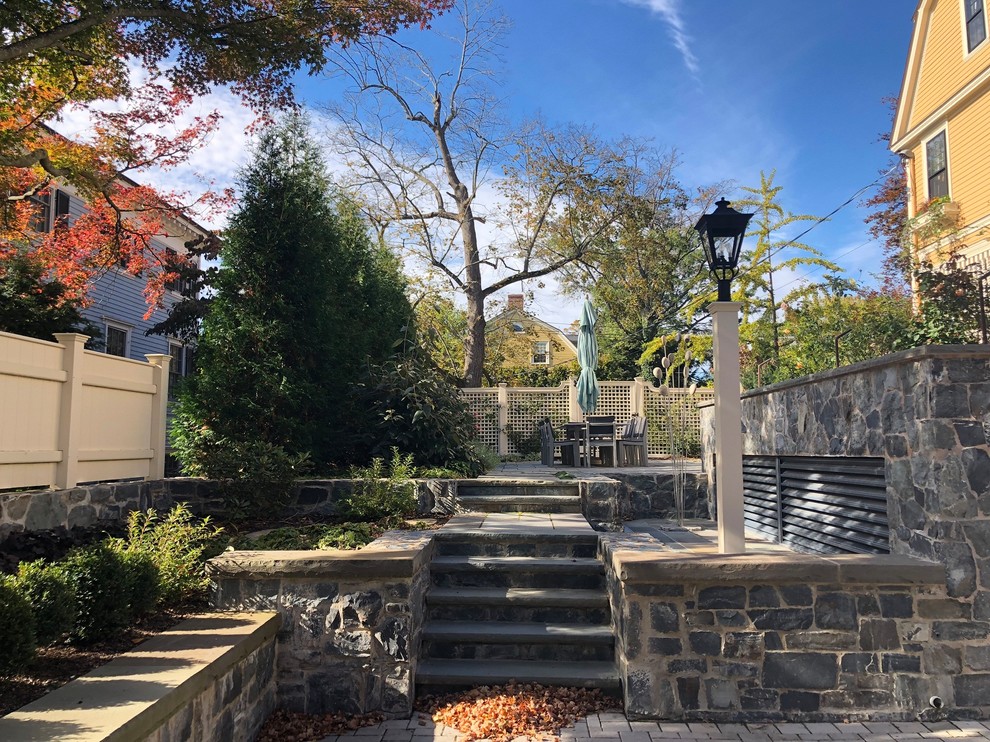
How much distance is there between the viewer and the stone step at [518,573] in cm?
461

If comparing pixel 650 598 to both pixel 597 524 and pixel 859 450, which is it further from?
pixel 597 524

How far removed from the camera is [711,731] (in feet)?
11.4

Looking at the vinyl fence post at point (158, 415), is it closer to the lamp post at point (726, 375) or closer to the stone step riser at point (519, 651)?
the stone step riser at point (519, 651)

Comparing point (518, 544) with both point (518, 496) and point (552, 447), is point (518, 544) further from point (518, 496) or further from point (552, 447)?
point (552, 447)

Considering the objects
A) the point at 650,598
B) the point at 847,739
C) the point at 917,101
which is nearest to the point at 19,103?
the point at 650,598

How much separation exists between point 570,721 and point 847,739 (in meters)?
1.39

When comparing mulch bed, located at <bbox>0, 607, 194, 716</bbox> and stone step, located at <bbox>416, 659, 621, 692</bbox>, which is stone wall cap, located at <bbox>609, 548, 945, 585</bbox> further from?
mulch bed, located at <bbox>0, 607, 194, 716</bbox>

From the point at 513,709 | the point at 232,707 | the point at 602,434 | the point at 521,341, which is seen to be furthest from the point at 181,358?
the point at 513,709

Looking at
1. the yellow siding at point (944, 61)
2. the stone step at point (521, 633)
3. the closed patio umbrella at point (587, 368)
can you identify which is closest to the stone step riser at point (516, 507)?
the stone step at point (521, 633)

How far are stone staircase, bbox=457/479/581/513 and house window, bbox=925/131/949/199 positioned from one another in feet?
34.3

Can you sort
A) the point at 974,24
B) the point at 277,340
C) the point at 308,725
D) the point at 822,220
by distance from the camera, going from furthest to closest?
the point at 822,220
the point at 974,24
the point at 277,340
the point at 308,725

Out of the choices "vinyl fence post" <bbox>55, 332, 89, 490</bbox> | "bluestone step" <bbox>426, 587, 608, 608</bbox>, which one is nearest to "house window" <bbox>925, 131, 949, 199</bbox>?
"bluestone step" <bbox>426, 587, 608, 608</bbox>

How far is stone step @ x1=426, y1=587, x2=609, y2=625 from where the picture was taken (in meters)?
4.36

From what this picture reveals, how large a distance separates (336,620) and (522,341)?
893 inches
